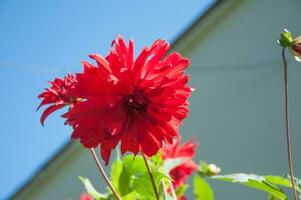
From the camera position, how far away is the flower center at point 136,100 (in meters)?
0.46

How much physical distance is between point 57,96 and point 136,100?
9cm

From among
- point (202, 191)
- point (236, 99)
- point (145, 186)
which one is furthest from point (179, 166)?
point (236, 99)

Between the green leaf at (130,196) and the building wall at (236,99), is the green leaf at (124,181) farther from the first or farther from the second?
the building wall at (236,99)

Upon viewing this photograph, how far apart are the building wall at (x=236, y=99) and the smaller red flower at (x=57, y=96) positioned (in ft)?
3.75

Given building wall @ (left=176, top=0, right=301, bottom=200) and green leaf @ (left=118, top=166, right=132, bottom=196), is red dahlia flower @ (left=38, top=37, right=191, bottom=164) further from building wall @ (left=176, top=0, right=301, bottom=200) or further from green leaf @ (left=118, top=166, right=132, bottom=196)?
building wall @ (left=176, top=0, right=301, bottom=200)

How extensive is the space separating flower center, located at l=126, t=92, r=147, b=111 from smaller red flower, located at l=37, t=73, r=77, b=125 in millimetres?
56

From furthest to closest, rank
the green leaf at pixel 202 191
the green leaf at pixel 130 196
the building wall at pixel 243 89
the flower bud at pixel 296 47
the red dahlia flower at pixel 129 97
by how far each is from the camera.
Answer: the building wall at pixel 243 89, the green leaf at pixel 202 191, the green leaf at pixel 130 196, the flower bud at pixel 296 47, the red dahlia flower at pixel 129 97

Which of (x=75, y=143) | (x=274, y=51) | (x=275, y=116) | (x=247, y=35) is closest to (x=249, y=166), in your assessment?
(x=275, y=116)

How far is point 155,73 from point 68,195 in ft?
6.11

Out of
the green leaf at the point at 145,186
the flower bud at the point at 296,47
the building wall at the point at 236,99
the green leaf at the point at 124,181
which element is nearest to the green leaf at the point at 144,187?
the green leaf at the point at 145,186

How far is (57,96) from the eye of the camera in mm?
485

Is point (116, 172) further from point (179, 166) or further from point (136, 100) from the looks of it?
point (136, 100)

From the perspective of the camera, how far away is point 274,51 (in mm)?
1859

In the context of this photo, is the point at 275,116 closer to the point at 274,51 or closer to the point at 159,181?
the point at 274,51
